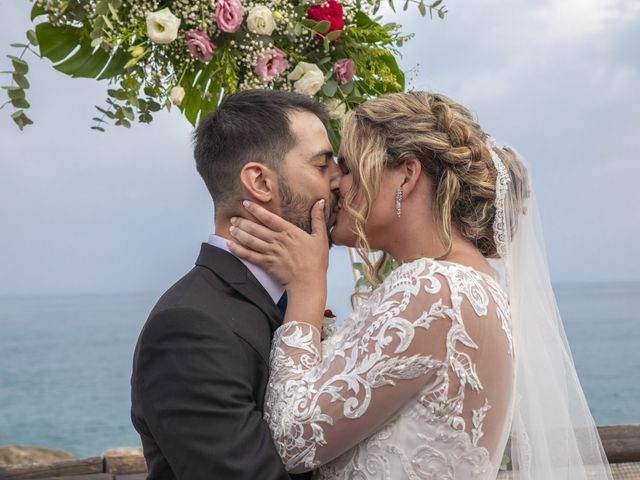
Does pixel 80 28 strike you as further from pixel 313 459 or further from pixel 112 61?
pixel 313 459

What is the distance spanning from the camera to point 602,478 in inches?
114

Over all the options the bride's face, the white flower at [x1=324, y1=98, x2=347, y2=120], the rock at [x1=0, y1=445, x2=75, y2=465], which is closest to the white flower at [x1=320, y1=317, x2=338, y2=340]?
the bride's face

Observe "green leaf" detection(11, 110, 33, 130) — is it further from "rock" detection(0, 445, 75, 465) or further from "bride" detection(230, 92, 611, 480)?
"rock" detection(0, 445, 75, 465)

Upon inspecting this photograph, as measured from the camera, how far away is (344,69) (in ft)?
11.4

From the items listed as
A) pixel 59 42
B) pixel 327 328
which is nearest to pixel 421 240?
pixel 327 328

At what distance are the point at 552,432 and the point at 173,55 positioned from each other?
2051 millimetres

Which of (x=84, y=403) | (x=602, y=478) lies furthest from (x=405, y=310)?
(x=84, y=403)

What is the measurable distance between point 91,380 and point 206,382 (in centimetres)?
5154

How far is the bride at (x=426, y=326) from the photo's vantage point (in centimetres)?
237

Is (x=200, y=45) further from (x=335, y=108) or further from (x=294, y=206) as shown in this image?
(x=294, y=206)

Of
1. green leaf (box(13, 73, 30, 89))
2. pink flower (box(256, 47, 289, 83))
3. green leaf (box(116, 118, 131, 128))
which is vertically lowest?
green leaf (box(116, 118, 131, 128))

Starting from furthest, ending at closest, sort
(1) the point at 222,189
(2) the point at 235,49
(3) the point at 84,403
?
(3) the point at 84,403, (2) the point at 235,49, (1) the point at 222,189

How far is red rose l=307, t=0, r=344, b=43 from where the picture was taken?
334 centimetres

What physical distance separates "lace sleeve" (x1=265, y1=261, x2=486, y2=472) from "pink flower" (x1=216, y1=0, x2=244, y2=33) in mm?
1322
